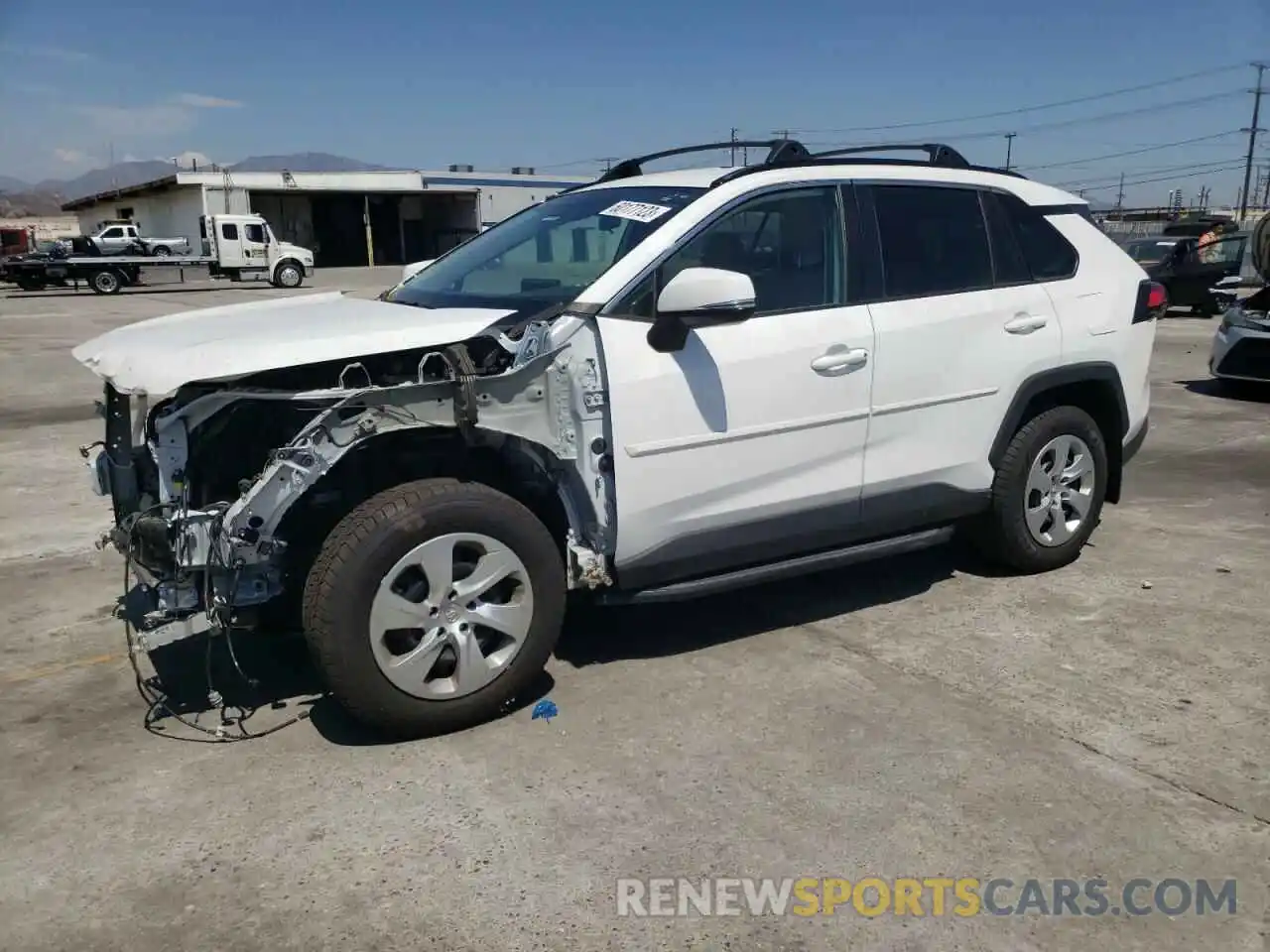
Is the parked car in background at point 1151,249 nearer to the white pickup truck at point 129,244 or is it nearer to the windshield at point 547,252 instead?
the windshield at point 547,252

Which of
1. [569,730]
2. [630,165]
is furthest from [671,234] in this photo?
[569,730]

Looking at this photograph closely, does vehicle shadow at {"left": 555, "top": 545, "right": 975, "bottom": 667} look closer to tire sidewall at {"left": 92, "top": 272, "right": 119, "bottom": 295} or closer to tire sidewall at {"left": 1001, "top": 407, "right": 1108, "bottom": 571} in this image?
tire sidewall at {"left": 1001, "top": 407, "right": 1108, "bottom": 571}

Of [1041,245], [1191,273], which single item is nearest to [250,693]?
[1041,245]

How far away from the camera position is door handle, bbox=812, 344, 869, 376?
399cm

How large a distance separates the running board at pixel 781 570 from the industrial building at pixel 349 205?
45.5 meters

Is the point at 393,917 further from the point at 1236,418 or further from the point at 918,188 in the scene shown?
the point at 1236,418

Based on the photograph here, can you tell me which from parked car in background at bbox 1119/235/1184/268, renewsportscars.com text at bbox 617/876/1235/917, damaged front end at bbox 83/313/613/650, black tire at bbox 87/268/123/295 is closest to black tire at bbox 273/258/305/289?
black tire at bbox 87/268/123/295

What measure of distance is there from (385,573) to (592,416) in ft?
2.94

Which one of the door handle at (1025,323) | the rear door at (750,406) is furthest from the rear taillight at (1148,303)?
the rear door at (750,406)

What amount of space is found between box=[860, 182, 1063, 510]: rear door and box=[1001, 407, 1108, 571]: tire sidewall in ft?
0.66

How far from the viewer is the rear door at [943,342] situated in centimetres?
426

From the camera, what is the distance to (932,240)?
4457mm

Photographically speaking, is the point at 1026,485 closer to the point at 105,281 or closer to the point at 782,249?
the point at 782,249

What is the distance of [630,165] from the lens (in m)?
5.12
